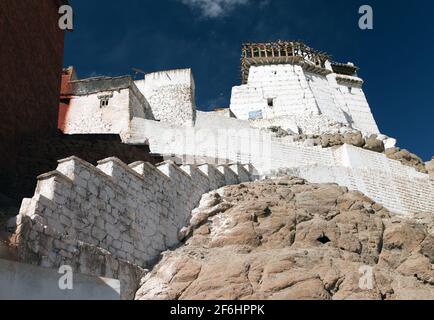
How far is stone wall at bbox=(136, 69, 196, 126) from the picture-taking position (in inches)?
1273

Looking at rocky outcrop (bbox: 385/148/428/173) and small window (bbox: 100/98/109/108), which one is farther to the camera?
small window (bbox: 100/98/109/108)

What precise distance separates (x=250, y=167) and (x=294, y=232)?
342 inches

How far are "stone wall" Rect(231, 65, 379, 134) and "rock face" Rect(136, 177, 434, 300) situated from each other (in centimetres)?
1960

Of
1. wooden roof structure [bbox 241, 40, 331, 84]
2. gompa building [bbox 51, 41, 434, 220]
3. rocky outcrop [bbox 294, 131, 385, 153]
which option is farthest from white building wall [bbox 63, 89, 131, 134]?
wooden roof structure [bbox 241, 40, 331, 84]

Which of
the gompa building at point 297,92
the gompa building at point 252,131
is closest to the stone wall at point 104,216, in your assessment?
the gompa building at point 252,131

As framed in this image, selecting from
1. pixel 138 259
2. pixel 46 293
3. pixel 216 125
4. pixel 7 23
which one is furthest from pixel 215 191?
pixel 216 125

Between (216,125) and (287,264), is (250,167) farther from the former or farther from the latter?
(287,264)

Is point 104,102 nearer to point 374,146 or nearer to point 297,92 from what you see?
point 374,146

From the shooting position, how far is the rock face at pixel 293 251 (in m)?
11.1

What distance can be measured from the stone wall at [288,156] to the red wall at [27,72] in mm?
7246

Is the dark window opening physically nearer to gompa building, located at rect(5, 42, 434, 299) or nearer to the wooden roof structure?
gompa building, located at rect(5, 42, 434, 299)

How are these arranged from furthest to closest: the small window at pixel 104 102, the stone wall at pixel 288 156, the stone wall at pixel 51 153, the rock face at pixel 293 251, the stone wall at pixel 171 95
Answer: the stone wall at pixel 171 95 < the small window at pixel 104 102 < the stone wall at pixel 288 156 < the stone wall at pixel 51 153 < the rock face at pixel 293 251

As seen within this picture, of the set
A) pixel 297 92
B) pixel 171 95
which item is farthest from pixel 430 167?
pixel 171 95

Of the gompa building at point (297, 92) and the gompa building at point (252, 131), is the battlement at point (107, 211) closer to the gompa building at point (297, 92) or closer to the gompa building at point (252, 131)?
the gompa building at point (252, 131)
